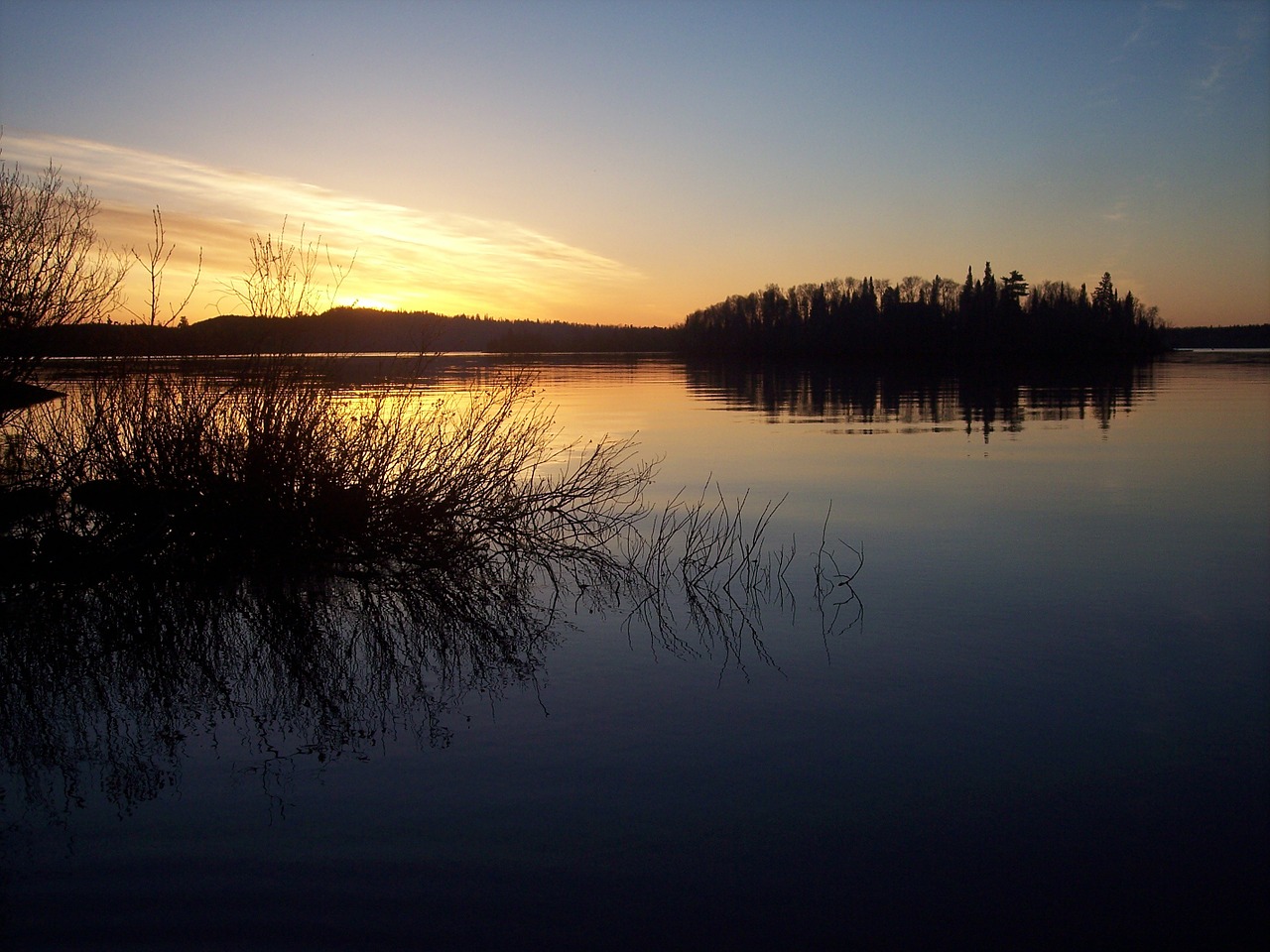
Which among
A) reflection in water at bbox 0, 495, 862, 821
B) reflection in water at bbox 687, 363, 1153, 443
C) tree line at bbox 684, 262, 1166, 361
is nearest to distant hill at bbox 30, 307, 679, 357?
reflection in water at bbox 0, 495, 862, 821

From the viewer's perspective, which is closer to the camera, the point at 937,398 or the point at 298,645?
the point at 298,645

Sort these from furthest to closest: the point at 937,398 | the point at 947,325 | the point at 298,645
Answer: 1. the point at 947,325
2. the point at 937,398
3. the point at 298,645

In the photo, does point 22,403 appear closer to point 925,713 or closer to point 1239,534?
point 925,713

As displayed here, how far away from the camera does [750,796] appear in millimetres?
5652

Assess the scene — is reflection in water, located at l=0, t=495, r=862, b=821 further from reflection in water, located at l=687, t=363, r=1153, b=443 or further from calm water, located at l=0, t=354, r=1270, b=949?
reflection in water, located at l=687, t=363, r=1153, b=443

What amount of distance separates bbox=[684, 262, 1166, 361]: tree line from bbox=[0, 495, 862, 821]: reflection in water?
111 m

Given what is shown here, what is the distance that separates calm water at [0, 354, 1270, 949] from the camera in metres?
4.44

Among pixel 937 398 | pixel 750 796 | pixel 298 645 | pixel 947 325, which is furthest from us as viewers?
pixel 947 325

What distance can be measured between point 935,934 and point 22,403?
43.7 ft

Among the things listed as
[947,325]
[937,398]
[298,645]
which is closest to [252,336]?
[298,645]

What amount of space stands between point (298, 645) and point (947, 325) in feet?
432

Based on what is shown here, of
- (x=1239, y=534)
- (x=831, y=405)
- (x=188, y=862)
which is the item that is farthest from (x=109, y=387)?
(x=831, y=405)

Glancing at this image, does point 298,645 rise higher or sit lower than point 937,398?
lower

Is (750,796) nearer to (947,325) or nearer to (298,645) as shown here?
(298,645)
